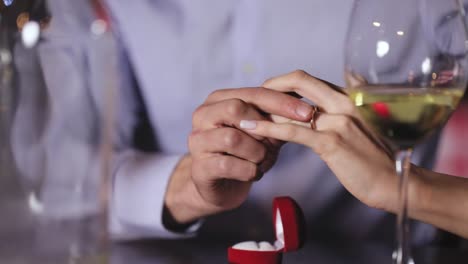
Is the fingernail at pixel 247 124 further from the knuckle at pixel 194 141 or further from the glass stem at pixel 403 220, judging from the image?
the glass stem at pixel 403 220

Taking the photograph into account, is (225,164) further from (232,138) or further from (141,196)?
(141,196)

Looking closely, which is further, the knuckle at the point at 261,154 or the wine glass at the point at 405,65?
the knuckle at the point at 261,154

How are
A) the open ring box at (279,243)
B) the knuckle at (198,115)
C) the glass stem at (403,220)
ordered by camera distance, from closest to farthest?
the glass stem at (403,220), the open ring box at (279,243), the knuckle at (198,115)

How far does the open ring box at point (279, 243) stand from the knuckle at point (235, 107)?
5.2 inches

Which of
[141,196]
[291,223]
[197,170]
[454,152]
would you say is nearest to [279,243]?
[291,223]

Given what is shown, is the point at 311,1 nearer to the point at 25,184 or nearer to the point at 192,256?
the point at 192,256

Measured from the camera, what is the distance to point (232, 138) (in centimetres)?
87

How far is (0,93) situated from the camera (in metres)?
0.54

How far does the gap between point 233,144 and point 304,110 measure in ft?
0.34

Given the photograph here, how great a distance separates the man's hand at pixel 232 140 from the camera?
2.72ft

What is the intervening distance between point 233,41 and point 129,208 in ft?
1.20

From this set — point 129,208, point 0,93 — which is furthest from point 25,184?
point 129,208

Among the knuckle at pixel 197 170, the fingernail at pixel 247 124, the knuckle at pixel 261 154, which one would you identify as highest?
the fingernail at pixel 247 124

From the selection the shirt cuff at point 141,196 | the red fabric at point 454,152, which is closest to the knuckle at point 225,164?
the shirt cuff at point 141,196
